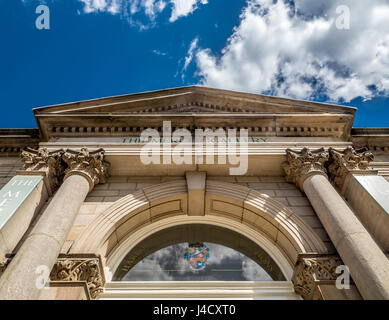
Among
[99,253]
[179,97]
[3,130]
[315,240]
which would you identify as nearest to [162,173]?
[99,253]

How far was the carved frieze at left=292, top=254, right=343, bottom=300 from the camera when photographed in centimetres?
551

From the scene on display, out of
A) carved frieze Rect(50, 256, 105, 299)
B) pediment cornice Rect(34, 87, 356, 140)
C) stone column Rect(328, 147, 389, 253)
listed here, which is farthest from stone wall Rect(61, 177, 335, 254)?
pediment cornice Rect(34, 87, 356, 140)

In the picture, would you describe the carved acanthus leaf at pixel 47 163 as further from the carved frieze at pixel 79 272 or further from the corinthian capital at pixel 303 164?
the corinthian capital at pixel 303 164

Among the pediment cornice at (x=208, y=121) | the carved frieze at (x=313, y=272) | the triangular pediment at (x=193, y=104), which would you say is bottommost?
the carved frieze at (x=313, y=272)

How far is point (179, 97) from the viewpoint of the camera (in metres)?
10.9

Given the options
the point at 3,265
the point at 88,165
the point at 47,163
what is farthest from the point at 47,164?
the point at 3,265

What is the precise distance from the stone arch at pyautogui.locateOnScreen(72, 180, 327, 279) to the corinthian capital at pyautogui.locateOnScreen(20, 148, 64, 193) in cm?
194

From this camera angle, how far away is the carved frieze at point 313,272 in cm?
551

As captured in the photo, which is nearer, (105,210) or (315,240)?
(315,240)

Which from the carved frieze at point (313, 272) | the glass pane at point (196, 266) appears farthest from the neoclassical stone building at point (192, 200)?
the glass pane at point (196, 266)

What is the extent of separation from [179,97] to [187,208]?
4683 mm

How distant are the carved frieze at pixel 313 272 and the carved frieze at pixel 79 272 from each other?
165 inches

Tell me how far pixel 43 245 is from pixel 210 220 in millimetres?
4530

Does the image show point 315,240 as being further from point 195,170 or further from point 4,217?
point 4,217
